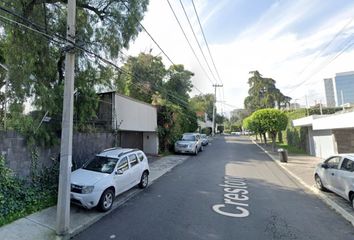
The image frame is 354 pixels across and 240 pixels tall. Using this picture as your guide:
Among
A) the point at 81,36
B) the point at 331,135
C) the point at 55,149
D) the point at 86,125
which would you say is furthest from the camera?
the point at 331,135

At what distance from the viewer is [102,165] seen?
816 cm

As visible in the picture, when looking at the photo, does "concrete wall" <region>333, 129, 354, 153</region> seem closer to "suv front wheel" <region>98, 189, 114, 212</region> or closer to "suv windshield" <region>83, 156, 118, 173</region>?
"suv windshield" <region>83, 156, 118, 173</region>

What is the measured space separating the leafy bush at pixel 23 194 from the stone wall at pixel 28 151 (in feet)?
0.81

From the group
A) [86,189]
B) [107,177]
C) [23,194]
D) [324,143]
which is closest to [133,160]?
[107,177]

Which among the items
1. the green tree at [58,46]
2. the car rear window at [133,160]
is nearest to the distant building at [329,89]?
the green tree at [58,46]

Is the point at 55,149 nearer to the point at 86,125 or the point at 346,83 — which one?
the point at 86,125

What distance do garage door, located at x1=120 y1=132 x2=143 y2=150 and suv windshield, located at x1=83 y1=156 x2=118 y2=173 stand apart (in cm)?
768

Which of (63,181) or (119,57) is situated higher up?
(119,57)

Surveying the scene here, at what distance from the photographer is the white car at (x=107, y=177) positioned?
22.2ft

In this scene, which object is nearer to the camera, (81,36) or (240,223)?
(240,223)

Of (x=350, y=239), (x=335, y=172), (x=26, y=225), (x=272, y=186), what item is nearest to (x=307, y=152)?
(x=272, y=186)

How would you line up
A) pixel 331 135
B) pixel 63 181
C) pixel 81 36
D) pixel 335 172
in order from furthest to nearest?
pixel 331 135 < pixel 81 36 < pixel 335 172 < pixel 63 181

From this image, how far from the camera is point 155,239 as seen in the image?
5285 mm

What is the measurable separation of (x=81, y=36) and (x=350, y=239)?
436 inches
